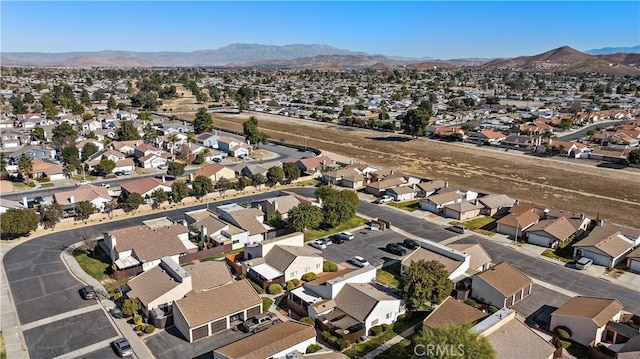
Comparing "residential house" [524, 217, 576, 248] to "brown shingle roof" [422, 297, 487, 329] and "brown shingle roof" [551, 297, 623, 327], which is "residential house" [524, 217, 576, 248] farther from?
"brown shingle roof" [422, 297, 487, 329]

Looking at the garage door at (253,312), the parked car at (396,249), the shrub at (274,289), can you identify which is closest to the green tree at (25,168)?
the shrub at (274,289)

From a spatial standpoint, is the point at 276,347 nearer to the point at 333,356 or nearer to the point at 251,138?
the point at 333,356

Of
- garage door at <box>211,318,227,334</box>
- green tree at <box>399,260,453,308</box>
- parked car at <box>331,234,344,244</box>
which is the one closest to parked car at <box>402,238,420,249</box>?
parked car at <box>331,234,344,244</box>

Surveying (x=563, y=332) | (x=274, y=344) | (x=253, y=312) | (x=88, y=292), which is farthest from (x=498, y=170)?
(x=88, y=292)

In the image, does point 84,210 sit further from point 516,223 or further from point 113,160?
point 516,223

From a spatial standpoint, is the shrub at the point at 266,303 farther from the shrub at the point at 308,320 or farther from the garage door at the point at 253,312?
the shrub at the point at 308,320
